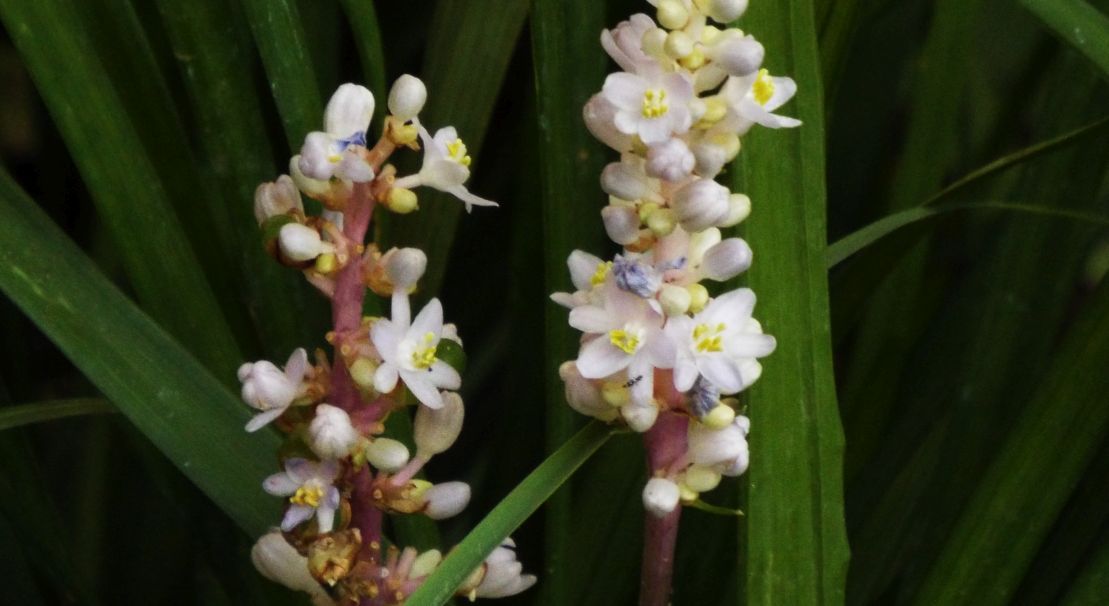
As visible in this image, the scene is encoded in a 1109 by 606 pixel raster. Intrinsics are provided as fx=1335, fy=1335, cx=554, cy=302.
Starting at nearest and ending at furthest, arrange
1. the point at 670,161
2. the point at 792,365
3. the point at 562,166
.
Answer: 1. the point at 670,161
2. the point at 792,365
3. the point at 562,166

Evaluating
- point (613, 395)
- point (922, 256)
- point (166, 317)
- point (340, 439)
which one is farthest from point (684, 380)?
point (922, 256)

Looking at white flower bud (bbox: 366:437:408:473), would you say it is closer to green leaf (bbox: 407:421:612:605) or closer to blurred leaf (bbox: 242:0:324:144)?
green leaf (bbox: 407:421:612:605)

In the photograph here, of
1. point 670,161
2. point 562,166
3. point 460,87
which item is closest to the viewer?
point 670,161

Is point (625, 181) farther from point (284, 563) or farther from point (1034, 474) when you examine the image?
point (1034, 474)

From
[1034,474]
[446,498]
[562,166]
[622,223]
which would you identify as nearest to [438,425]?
[446,498]

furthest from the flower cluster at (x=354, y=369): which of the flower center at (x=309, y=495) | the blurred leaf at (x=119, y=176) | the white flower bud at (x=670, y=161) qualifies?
the blurred leaf at (x=119, y=176)

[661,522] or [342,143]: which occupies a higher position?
[342,143]

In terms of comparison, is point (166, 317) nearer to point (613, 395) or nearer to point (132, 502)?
point (613, 395)

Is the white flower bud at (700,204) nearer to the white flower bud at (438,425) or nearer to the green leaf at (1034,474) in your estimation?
the white flower bud at (438,425)
